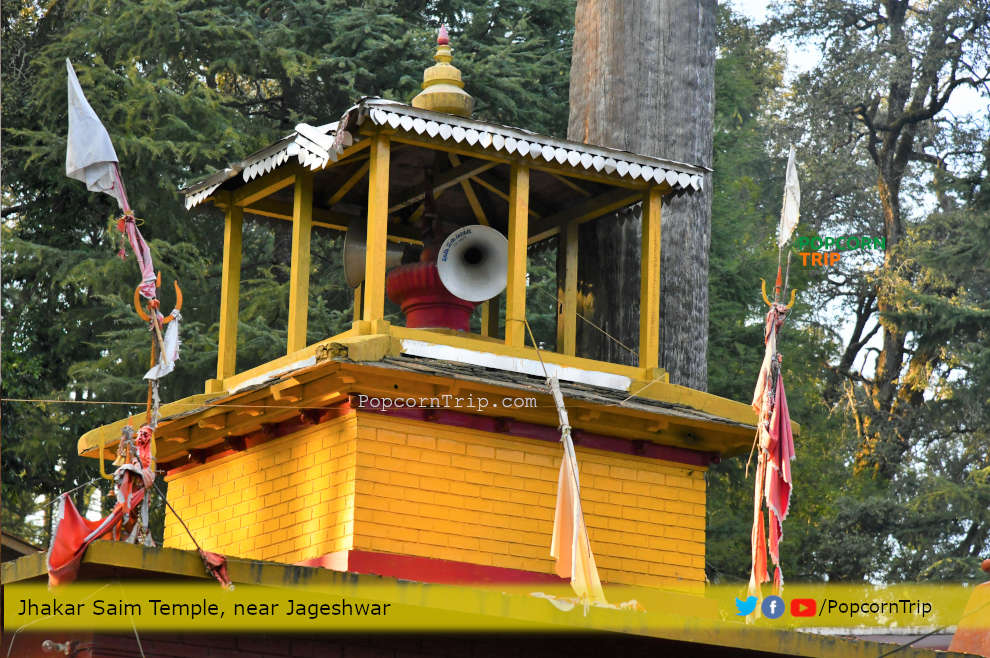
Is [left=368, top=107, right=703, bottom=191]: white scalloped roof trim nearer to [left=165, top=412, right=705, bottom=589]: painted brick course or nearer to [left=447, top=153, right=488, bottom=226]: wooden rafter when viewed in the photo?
[left=447, top=153, right=488, bottom=226]: wooden rafter

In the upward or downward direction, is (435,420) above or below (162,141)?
below

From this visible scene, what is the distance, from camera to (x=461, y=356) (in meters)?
11.8

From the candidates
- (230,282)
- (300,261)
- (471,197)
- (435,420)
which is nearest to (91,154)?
(300,261)

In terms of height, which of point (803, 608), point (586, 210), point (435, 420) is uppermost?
point (586, 210)

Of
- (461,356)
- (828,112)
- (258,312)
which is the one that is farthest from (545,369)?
(828,112)

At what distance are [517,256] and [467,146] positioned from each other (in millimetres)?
936

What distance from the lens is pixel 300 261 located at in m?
12.6

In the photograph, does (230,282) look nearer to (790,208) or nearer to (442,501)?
(442,501)

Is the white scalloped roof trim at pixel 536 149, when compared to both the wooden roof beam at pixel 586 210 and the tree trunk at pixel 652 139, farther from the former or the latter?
the tree trunk at pixel 652 139

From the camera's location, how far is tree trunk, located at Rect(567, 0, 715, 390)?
44.2ft

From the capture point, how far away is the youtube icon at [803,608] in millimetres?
22922

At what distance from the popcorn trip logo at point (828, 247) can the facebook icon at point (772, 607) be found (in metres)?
16.5

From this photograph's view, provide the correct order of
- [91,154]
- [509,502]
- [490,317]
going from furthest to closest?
[490,317], [509,502], [91,154]
